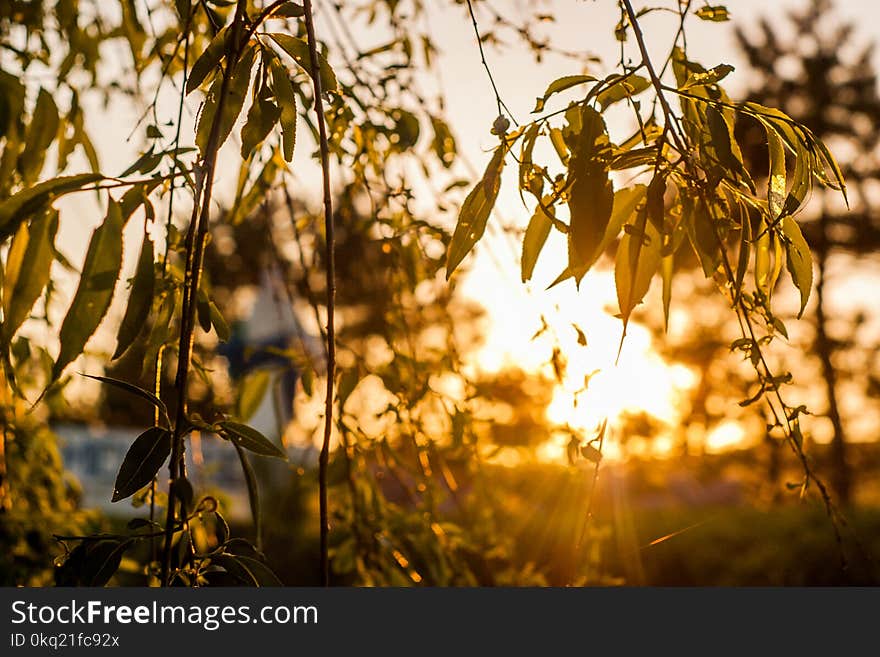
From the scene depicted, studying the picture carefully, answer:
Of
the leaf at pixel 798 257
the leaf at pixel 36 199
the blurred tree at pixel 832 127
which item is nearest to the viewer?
the leaf at pixel 36 199

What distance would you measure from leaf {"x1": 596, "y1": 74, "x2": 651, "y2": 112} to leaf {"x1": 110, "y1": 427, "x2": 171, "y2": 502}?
1.22 ft

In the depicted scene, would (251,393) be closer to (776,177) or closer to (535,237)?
(535,237)

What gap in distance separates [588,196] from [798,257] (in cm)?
17

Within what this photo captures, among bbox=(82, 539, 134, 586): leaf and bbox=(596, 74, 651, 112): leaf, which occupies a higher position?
bbox=(596, 74, 651, 112): leaf

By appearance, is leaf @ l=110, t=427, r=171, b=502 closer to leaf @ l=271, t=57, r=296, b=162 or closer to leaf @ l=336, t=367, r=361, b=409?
leaf @ l=271, t=57, r=296, b=162

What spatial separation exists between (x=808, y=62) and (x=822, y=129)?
0.92 metres

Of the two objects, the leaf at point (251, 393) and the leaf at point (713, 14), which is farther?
the leaf at point (251, 393)

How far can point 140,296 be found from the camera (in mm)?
578

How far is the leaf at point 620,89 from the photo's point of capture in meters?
0.61

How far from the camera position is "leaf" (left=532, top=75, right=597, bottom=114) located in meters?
0.61

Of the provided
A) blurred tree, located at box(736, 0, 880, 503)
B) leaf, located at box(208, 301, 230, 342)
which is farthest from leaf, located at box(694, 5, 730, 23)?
blurred tree, located at box(736, 0, 880, 503)

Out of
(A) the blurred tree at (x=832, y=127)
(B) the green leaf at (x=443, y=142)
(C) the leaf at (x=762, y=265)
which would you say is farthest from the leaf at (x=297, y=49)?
(A) the blurred tree at (x=832, y=127)

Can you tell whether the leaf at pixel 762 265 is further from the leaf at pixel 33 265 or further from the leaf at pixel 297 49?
the leaf at pixel 33 265

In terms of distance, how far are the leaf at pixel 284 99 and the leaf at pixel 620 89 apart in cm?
22
